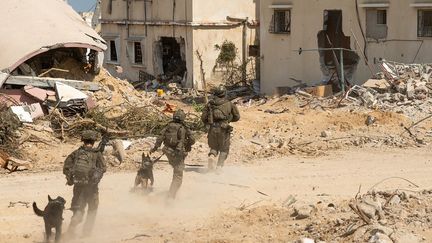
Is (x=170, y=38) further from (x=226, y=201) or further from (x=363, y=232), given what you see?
(x=363, y=232)

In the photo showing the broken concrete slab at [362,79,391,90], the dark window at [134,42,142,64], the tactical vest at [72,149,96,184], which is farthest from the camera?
the dark window at [134,42,142,64]

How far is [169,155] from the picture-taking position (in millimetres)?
12203

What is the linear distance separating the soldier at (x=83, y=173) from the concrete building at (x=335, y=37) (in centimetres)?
1528

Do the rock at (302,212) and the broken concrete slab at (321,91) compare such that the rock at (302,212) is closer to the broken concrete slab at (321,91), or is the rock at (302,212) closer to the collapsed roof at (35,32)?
the collapsed roof at (35,32)

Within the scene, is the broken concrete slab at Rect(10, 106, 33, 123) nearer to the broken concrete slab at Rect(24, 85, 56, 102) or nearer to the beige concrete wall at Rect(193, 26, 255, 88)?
the broken concrete slab at Rect(24, 85, 56, 102)

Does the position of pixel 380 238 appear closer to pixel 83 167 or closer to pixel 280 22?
pixel 83 167

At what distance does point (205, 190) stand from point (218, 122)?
63.8 inches

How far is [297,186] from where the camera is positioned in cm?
1344

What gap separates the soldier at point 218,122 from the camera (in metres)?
14.2

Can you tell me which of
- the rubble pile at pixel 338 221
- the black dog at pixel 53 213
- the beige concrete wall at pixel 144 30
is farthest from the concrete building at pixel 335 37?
the black dog at pixel 53 213

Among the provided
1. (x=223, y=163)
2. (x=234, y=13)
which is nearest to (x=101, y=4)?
(x=234, y=13)

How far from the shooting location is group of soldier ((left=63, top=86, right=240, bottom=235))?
9969mm

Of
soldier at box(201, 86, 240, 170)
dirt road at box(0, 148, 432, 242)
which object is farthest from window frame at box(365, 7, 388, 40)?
soldier at box(201, 86, 240, 170)

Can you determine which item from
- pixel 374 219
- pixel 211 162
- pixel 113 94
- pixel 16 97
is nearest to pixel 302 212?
pixel 374 219
